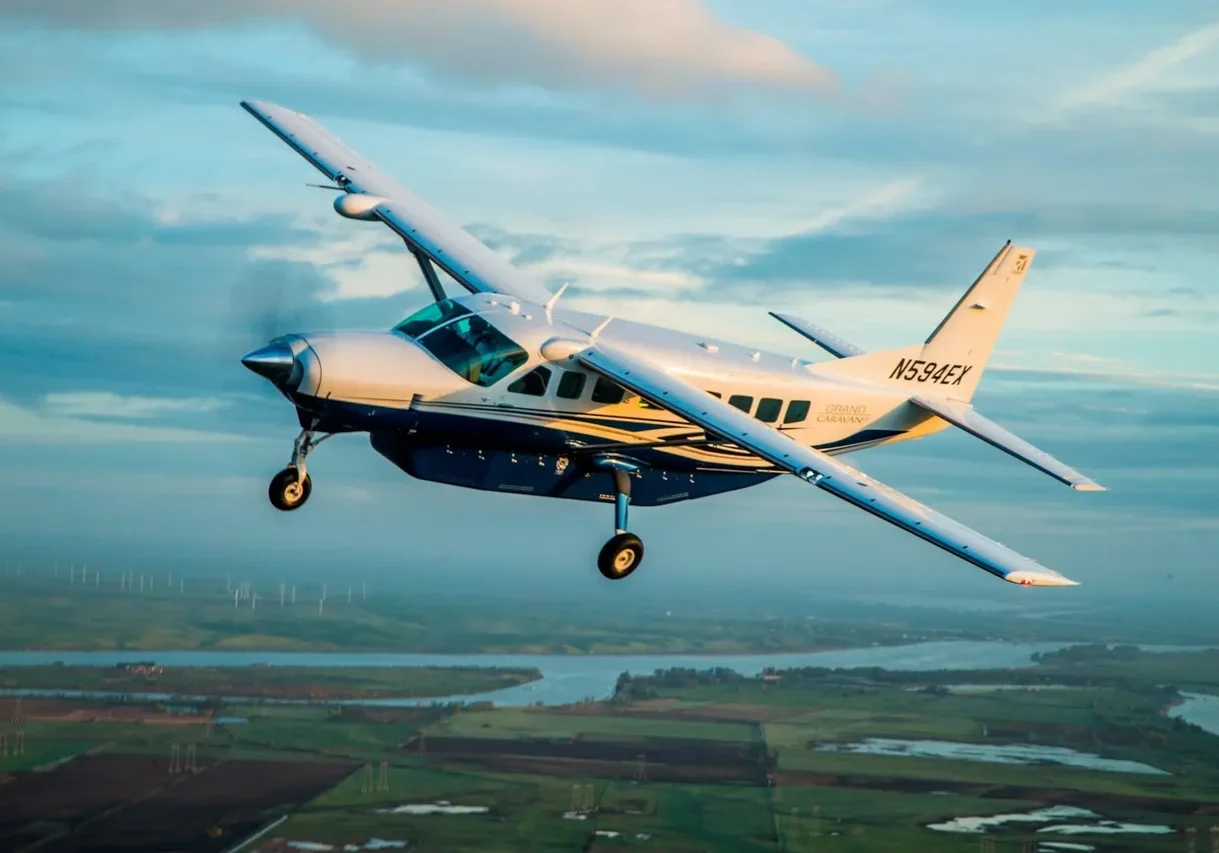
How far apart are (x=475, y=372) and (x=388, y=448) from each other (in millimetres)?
2619

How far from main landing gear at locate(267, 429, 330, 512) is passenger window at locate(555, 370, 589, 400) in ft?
16.3

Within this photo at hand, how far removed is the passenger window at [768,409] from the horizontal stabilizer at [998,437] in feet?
18.1

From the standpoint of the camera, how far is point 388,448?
31.1 meters

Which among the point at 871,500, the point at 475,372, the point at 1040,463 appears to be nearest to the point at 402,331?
the point at 475,372

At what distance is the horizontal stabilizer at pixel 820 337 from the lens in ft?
133

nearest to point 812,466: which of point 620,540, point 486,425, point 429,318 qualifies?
point 620,540

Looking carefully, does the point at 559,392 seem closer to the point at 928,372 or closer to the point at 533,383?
the point at 533,383

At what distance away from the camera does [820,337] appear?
41594 millimetres

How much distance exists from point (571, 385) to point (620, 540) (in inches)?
139

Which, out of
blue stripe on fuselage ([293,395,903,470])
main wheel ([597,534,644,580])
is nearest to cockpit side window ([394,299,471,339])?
blue stripe on fuselage ([293,395,903,470])

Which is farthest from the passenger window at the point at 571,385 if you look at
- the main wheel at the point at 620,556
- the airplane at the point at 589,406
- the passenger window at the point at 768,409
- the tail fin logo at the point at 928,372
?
the tail fin logo at the point at 928,372

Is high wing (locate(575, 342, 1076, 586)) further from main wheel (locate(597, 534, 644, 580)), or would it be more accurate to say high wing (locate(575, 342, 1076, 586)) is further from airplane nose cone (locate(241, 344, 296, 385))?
airplane nose cone (locate(241, 344, 296, 385))

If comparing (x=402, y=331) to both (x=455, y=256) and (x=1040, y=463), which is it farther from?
(x=1040, y=463)

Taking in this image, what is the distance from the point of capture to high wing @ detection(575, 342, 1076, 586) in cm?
2550
